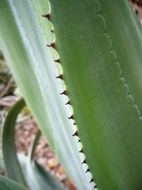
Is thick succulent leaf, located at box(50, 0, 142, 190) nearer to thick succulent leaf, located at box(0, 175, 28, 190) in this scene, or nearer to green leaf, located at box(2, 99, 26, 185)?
thick succulent leaf, located at box(0, 175, 28, 190)

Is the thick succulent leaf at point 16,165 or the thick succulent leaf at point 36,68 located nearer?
the thick succulent leaf at point 36,68

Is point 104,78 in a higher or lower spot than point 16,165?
higher

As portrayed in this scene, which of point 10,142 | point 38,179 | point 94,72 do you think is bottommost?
point 38,179

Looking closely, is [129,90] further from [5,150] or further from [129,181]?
[5,150]

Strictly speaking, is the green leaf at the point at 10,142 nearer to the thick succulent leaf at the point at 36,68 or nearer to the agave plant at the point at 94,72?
the thick succulent leaf at the point at 36,68

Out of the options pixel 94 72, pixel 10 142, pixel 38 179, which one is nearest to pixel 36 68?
pixel 94 72

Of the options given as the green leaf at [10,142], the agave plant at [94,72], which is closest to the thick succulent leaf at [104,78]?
the agave plant at [94,72]

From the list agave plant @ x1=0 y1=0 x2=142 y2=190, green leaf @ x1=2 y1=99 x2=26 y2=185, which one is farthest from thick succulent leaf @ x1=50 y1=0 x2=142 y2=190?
green leaf @ x1=2 y1=99 x2=26 y2=185

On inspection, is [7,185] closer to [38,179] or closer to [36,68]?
[36,68]
